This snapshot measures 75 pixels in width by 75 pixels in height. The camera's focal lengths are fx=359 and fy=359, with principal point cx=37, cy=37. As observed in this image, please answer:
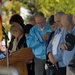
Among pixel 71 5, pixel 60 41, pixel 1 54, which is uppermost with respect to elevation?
pixel 71 5

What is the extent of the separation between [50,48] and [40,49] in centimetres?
49

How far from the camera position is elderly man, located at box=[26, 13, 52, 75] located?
627cm

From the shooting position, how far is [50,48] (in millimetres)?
5840

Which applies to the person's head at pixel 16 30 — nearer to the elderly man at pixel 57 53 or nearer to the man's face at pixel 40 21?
the man's face at pixel 40 21

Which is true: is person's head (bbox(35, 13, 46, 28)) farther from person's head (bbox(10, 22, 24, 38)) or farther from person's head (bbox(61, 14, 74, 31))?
person's head (bbox(61, 14, 74, 31))

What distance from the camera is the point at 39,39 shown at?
6320 mm

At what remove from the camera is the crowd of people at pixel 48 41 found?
5355 millimetres

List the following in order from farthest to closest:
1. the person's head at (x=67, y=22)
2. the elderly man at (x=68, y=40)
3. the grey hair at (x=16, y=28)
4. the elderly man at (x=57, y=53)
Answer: the grey hair at (x=16, y=28) < the elderly man at (x=57, y=53) < the person's head at (x=67, y=22) < the elderly man at (x=68, y=40)

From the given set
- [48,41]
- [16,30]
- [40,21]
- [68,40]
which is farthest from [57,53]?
[16,30]

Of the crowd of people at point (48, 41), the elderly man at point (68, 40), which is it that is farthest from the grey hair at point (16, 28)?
the elderly man at point (68, 40)

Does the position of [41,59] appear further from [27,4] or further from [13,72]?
[27,4]

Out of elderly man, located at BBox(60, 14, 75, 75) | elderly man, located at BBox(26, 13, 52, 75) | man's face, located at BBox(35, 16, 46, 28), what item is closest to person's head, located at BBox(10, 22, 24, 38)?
elderly man, located at BBox(26, 13, 52, 75)

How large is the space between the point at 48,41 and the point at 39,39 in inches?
12.9

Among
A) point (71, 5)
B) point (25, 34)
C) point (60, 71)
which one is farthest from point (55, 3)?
point (60, 71)
